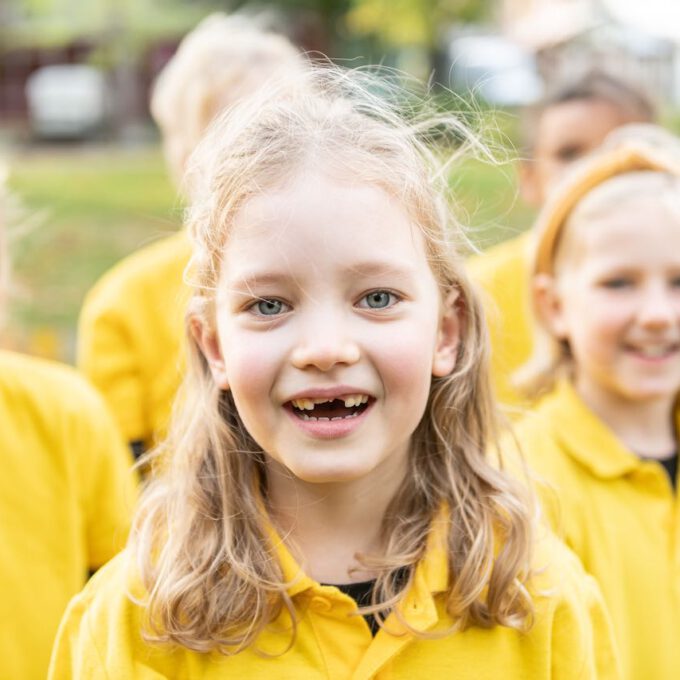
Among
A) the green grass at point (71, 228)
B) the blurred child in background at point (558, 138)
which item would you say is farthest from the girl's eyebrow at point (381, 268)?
the green grass at point (71, 228)

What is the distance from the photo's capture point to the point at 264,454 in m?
2.28

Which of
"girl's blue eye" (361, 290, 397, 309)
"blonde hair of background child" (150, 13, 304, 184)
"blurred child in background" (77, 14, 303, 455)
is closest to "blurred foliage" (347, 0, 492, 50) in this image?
"blonde hair of background child" (150, 13, 304, 184)

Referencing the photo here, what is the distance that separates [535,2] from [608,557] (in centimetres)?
1606

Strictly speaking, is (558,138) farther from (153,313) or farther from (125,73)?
(125,73)

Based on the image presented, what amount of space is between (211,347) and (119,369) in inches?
86.1

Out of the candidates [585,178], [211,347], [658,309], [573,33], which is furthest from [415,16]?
[211,347]

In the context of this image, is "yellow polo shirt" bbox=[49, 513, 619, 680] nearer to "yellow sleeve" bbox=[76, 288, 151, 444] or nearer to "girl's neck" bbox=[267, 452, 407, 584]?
"girl's neck" bbox=[267, 452, 407, 584]

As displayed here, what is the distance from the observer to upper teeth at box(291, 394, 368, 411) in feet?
6.61

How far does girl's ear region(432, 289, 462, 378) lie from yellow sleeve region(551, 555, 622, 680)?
48cm

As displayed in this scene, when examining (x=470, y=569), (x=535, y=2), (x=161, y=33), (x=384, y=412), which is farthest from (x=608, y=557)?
(x=161, y=33)

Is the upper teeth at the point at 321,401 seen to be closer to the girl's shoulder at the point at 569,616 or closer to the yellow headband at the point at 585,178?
the girl's shoulder at the point at 569,616

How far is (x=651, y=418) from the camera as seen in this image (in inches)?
121

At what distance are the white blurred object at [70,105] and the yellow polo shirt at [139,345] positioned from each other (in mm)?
19470

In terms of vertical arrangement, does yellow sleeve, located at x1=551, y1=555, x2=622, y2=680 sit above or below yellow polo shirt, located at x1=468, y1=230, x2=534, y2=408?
below
